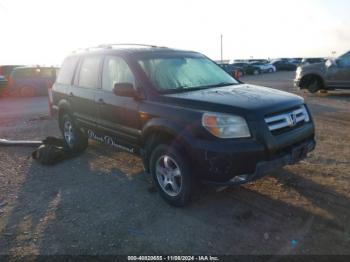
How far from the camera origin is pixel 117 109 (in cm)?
467

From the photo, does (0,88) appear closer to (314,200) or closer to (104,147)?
(104,147)

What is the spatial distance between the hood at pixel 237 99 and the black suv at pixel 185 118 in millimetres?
11

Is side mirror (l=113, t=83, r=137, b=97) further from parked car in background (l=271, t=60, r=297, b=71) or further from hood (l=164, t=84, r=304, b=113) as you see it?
parked car in background (l=271, t=60, r=297, b=71)

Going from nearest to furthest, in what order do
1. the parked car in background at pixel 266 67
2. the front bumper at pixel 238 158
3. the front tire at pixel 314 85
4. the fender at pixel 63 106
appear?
the front bumper at pixel 238 158, the fender at pixel 63 106, the front tire at pixel 314 85, the parked car in background at pixel 266 67

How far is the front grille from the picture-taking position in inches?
140

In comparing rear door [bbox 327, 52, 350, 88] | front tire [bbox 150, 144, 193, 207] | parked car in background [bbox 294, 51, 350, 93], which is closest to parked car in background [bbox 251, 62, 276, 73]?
parked car in background [bbox 294, 51, 350, 93]

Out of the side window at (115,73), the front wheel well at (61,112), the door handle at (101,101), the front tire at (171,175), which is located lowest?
the front tire at (171,175)

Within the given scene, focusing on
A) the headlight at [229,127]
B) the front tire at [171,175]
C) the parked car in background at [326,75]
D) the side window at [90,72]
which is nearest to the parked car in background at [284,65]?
the parked car in background at [326,75]

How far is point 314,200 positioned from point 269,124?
124cm

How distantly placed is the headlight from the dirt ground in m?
0.96

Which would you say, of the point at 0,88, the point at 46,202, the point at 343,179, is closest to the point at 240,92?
the point at 343,179

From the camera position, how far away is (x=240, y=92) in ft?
13.5

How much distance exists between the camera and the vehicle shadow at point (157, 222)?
3.20 metres

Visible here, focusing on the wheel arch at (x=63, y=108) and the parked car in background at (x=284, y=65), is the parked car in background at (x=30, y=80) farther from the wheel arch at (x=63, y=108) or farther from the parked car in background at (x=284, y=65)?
the parked car in background at (x=284, y=65)
